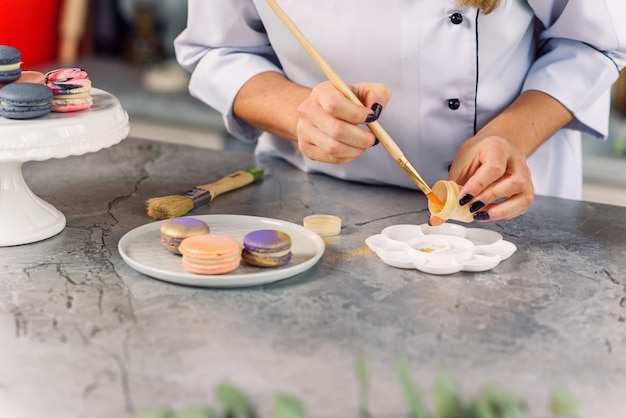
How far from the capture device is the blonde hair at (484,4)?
1.29 metres

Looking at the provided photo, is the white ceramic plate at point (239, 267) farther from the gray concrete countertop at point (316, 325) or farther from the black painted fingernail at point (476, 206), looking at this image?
the black painted fingernail at point (476, 206)

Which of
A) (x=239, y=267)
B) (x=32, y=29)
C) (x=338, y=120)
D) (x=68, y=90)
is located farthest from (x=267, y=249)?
(x=32, y=29)

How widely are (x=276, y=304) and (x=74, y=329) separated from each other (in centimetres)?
23

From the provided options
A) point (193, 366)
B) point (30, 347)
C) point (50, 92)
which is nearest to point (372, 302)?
point (193, 366)

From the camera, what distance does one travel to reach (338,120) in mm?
1159

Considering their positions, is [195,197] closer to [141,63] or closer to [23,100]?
[23,100]

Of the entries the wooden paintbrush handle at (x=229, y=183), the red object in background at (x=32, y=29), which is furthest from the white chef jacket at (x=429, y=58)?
the red object in background at (x=32, y=29)

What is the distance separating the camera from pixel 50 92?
3.57 feet

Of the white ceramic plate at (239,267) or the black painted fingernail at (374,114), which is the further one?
the black painted fingernail at (374,114)

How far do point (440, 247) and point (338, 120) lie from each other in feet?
0.74

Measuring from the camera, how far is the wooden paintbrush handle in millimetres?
1348

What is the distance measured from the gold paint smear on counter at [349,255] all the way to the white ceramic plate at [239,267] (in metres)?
0.02

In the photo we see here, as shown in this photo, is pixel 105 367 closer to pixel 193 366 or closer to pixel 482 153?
pixel 193 366

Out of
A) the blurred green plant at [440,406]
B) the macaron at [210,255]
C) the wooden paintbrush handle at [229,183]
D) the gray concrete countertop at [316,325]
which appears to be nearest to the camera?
the blurred green plant at [440,406]
